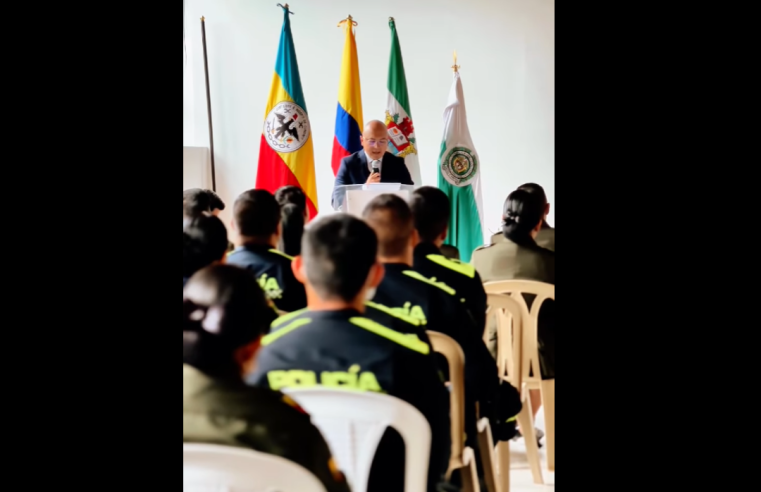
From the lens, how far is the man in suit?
165cm

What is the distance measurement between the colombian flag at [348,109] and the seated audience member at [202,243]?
20.9 inches

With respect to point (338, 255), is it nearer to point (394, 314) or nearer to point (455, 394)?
point (394, 314)

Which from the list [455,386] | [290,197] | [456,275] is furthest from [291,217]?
[455,386]

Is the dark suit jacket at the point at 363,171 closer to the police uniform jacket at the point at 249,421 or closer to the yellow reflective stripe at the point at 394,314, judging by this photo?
the yellow reflective stripe at the point at 394,314

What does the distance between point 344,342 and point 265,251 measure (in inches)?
12.8

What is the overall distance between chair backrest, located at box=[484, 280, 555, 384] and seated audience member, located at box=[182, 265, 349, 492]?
2.27ft

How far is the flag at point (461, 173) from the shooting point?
162cm

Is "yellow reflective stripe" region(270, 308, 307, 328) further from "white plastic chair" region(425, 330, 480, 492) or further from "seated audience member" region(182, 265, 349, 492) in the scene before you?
"white plastic chair" region(425, 330, 480, 492)

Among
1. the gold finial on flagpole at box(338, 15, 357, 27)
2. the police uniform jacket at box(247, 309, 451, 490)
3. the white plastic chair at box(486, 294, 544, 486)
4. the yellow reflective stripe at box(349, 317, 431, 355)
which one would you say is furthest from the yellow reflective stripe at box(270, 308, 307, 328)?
the gold finial on flagpole at box(338, 15, 357, 27)
